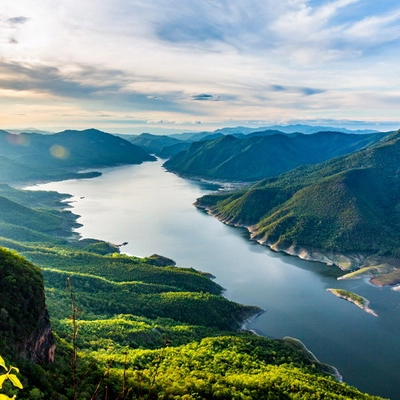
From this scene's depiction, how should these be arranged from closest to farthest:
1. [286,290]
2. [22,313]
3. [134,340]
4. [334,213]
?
[22,313] < [134,340] < [286,290] < [334,213]

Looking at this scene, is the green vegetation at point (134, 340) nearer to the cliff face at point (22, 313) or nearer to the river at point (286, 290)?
the cliff face at point (22, 313)

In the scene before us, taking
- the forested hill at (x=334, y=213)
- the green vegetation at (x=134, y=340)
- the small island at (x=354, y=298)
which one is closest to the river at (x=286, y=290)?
the small island at (x=354, y=298)

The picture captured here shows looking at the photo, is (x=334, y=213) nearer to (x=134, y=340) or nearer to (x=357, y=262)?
(x=357, y=262)

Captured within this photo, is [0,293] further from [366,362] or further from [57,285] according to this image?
[366,362]

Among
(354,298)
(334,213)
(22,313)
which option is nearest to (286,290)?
(354,298)

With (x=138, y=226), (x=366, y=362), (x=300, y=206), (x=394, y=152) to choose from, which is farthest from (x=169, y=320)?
(x=394, y=152)

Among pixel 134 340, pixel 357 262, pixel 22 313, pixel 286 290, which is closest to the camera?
pixel 22 313
